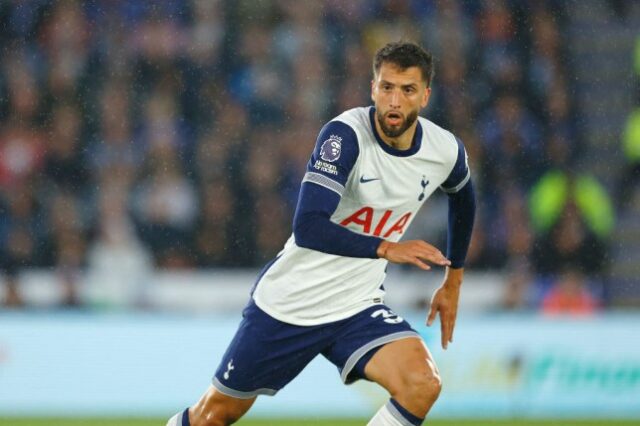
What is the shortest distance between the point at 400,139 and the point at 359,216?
0.37m

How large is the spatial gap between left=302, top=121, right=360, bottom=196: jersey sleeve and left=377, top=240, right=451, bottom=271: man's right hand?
1.37ft

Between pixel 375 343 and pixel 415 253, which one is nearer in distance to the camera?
pixel 415 253

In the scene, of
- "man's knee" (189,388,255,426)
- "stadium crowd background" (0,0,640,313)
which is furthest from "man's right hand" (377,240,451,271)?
"stadium crowd background" (0,0,640,313)

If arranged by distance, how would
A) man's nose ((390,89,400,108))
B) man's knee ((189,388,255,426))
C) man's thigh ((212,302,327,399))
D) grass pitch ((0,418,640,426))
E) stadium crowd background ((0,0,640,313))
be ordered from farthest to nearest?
stadium crowd background ((0,0,640,313)) < grass pitch ((0,418,640,426)) < man's knee ((189,388,255,426)) < man's thigh ((212,302,327,399)) < man's nose ((390,89,400,108))

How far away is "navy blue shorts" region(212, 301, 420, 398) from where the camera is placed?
16.9 ft

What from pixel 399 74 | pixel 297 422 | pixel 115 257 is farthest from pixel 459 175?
pixel 115 257

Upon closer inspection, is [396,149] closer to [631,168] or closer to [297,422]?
[297,422]

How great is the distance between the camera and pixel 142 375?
900cm

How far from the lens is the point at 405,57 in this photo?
5004 millimetres

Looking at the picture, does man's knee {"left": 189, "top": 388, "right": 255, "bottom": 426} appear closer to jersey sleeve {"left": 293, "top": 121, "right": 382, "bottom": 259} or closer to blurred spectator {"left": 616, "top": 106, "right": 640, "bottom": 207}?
jersey sleeve {"left": 293, "top": 121, "right": 382, "bottom": 259}

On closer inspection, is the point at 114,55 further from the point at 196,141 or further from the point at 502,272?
the point at 502,272

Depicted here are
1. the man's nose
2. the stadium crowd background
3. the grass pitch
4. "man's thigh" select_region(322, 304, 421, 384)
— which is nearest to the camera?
the man's nose

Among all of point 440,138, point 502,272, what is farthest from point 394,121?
point 502,272

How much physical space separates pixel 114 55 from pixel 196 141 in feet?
4.17
